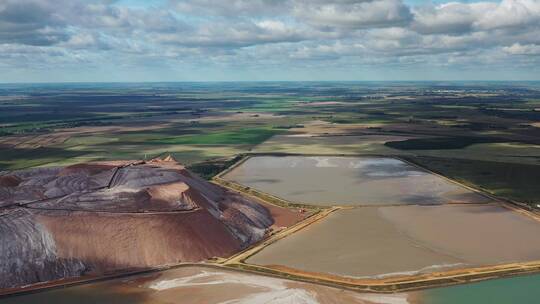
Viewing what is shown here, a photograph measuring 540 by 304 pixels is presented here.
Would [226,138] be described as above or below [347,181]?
above

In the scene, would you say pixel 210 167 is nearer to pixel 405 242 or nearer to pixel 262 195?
pixel 262 195

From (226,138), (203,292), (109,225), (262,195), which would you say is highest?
(109,225)

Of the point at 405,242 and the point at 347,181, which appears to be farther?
the point at 347,181

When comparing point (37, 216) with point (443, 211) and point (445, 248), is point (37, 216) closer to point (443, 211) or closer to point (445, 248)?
point (445, 248)

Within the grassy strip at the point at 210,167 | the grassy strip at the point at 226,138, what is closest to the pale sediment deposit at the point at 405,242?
the grassy strip at the point at 210,167

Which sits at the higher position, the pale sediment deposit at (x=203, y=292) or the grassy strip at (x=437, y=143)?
the grassy strip at (x=437, y=143)

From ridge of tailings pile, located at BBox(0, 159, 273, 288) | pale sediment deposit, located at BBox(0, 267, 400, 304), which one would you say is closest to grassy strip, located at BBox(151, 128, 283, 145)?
ridge of tailings pile, located at BBox(0, 159, 273, 288)

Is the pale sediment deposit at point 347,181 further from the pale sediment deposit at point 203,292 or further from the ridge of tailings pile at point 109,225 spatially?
the pale sediment deposit at point 203,292

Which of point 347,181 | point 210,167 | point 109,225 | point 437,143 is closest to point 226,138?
point 210,167

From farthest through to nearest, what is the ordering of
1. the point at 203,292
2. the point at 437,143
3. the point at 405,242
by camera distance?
the point at 437,143 → the point at 405,242 → the point at 203,292
